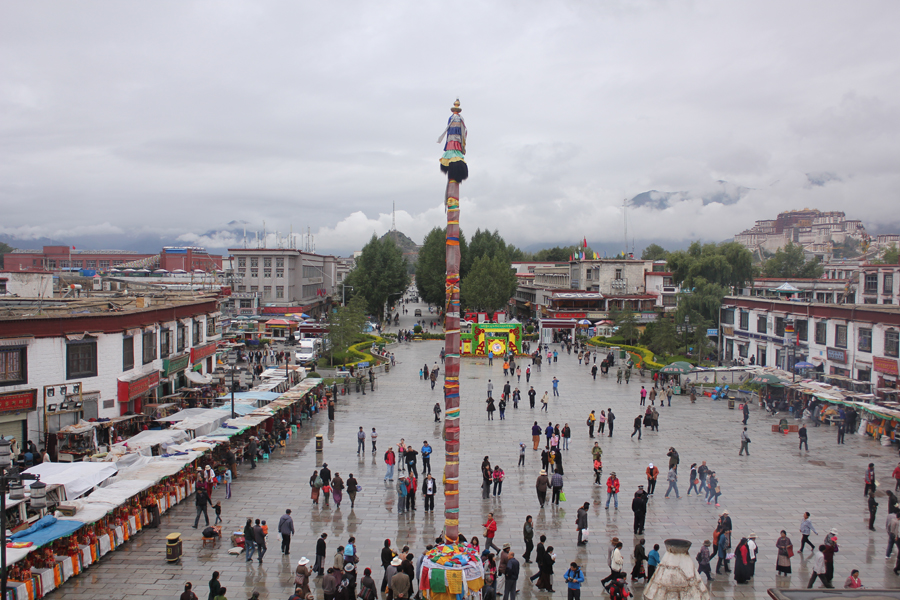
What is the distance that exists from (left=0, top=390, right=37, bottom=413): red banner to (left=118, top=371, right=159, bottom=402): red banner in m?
3.47

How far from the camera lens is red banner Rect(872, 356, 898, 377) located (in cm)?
3006

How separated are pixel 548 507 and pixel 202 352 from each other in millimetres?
23191

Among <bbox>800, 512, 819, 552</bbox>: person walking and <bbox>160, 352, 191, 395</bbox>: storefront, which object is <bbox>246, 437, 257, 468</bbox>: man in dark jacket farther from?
<bbox>800, 512, 819, 552</bbox>: person walking

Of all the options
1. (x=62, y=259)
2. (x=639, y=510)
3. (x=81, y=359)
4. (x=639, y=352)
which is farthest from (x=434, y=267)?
(x=639, y=510)

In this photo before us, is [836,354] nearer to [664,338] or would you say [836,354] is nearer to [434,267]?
[664,338]

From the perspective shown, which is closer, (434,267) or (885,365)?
(885,365)

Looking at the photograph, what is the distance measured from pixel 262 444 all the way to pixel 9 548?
36.1ft

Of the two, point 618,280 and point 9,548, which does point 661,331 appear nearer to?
point 618,280

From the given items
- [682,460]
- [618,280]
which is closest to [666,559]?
[682,460]

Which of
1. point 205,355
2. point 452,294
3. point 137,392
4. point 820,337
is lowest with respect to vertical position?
point 137,392

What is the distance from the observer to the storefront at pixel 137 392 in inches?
920

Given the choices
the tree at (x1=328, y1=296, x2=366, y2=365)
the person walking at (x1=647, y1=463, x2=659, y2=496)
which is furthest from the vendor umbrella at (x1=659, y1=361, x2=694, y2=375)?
the tree at (x1=328, y1=296, x2=366, y2=365)

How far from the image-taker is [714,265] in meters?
70.9

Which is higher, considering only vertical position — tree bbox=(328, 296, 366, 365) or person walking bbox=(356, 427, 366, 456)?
tree bbox=(328, 296, 366, 365)
